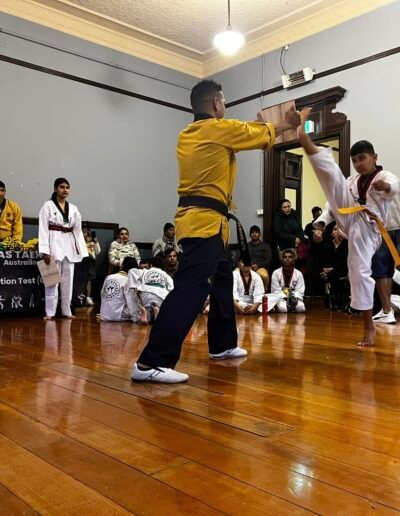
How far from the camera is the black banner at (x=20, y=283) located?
4.61m

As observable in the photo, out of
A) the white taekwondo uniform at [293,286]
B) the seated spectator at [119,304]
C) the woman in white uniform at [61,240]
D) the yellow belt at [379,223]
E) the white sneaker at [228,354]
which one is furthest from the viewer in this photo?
the white taekwondo uniform at [293,286]

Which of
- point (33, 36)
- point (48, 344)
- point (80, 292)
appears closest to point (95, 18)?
point (33, 36)

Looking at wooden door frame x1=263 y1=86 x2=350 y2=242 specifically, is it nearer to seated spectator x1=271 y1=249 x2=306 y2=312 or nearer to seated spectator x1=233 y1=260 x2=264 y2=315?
seated spectator x1=271 y1=249 x2=306 y2=312

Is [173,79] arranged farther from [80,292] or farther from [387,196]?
[387,196]

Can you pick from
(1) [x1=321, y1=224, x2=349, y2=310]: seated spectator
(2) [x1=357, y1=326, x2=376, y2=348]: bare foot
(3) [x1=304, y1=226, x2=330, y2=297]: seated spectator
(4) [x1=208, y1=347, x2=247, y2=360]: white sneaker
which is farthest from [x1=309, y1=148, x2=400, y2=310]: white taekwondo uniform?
(3) [x1=304, y1=226, x2=330, y2=297]: seated spectator

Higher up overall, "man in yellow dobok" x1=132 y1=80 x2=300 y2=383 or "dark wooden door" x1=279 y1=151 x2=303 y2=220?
"dark wooden door" x1=279 y1=151 x2=303 y2=220

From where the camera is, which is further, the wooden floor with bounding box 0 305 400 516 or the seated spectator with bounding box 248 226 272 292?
the seated spectator with bounding box 248 226 272 292

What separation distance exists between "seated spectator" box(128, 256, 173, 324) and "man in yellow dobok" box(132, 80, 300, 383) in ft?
6.45

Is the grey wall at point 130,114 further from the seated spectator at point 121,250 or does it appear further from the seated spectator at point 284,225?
the seated spectator at point 284,225

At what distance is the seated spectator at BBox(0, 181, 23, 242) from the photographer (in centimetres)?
534

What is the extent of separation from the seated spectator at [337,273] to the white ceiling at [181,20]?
2.81 metres

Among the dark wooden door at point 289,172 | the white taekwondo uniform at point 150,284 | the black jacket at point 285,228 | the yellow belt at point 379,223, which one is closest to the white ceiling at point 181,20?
the dark wooden door at point 289,172

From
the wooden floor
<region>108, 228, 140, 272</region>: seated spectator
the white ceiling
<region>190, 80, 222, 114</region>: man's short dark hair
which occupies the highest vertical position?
the white ceiling

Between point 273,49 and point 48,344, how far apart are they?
5.52 meters
